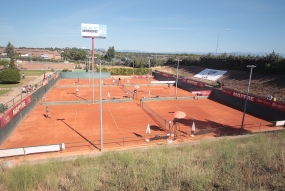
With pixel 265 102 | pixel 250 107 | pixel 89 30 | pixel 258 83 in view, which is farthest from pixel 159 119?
pixel 89 30

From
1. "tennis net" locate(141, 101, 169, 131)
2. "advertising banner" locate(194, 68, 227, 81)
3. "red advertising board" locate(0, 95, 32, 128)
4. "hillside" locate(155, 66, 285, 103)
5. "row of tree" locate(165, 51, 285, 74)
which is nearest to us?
"red advertising board" locate(0, 95, 32, 128)

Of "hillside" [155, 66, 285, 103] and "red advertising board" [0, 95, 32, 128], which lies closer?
"red advertising board" [0, 95, 32, 128]

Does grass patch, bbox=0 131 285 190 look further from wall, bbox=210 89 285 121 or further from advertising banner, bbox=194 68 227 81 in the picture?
advertising banner, bbox=194 68 227 81

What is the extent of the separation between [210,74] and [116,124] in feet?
140

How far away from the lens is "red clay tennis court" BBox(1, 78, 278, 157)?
61.9ft

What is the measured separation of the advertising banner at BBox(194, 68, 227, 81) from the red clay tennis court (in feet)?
74.2

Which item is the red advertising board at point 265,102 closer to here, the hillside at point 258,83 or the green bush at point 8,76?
the hillside at point 258,83

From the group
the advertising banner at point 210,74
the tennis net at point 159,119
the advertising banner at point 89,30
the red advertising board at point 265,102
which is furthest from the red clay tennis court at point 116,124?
the advertising banner at point 210,74

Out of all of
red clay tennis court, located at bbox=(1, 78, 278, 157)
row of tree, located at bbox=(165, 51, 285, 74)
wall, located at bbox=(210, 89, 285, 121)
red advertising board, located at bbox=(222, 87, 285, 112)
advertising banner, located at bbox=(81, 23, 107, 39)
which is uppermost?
advertising banner, located at bbox=(81, 23, 107, 39)

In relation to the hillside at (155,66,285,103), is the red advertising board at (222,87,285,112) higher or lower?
lower

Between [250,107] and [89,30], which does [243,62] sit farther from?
[89,30]

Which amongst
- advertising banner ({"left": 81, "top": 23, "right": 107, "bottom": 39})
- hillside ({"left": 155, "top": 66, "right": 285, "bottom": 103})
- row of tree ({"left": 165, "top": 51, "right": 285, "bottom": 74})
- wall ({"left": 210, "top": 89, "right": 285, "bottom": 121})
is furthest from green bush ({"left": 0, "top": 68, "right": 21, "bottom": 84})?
row of tree ({"left": 165, "top": 51, "right": 285, "bottom": 74})

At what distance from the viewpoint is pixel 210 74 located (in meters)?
58.9

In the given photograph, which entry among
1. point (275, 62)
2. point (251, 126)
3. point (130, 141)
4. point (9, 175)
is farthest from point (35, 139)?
point (275, 62)
